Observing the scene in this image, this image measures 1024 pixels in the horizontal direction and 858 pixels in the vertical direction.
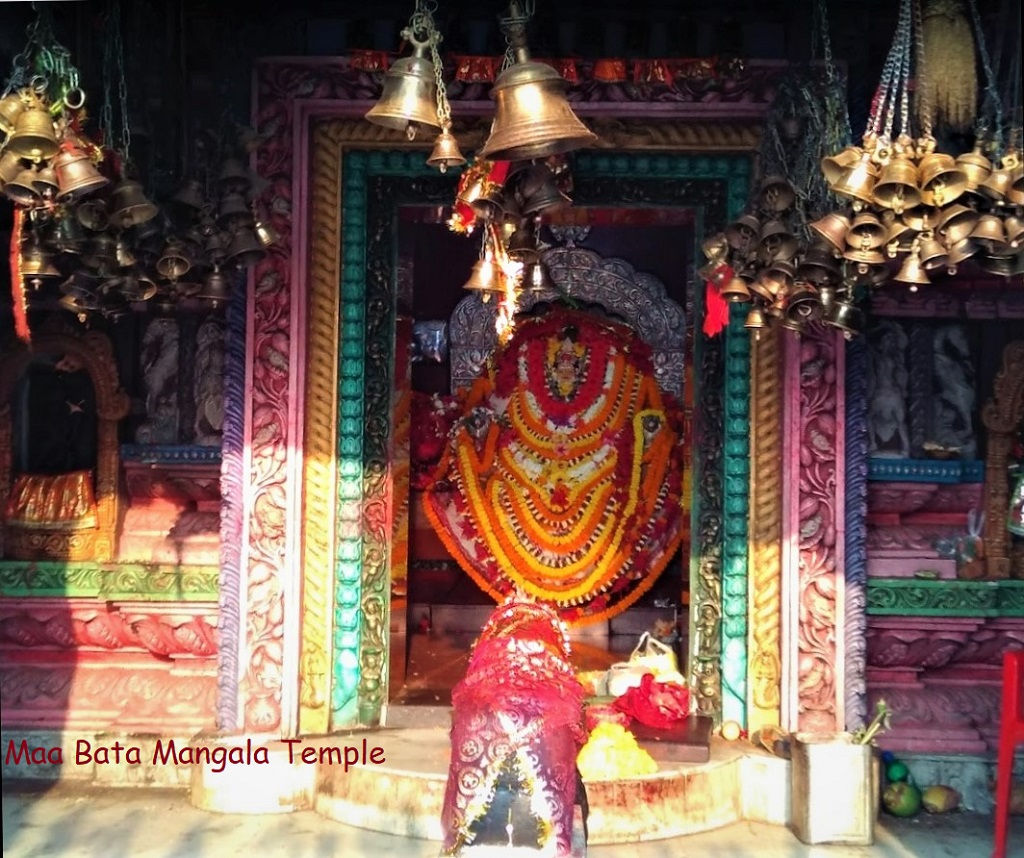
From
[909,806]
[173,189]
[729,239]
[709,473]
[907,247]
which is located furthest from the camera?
[709,473]

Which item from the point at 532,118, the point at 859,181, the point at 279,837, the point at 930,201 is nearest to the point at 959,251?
the point at 930,201

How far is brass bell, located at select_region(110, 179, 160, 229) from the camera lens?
468 centimetres

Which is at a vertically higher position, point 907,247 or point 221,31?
point 221,31

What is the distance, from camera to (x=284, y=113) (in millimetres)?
5836

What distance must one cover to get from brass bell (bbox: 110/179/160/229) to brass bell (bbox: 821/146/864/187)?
2.52 meters

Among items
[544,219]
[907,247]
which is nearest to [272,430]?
[544,219]

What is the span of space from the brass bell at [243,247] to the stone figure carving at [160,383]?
116cm

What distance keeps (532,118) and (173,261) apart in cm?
183

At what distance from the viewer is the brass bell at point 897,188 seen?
3957mm

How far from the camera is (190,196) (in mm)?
5090

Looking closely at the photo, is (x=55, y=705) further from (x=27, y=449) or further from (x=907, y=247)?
(x=907, y=247)

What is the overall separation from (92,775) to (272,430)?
1.96 m

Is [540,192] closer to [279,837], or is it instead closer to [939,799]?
[279,837]

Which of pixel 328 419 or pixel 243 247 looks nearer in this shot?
pixel 243 247
